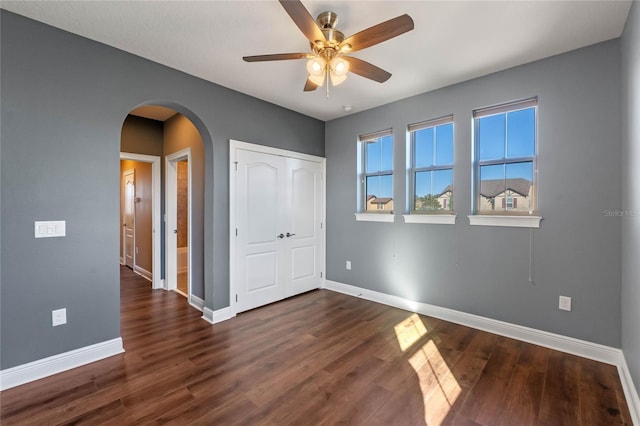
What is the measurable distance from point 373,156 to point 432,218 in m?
1.32

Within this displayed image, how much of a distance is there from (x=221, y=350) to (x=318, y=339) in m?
0.94

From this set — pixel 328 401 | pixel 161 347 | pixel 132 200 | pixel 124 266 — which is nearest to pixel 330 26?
pixel 328 401

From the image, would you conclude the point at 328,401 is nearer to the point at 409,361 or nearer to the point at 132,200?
the point at 409,361

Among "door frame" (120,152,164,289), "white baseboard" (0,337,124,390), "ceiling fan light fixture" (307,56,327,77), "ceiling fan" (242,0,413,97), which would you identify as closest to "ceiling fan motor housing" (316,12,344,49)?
"ceiling fan" (242,0,413,97)

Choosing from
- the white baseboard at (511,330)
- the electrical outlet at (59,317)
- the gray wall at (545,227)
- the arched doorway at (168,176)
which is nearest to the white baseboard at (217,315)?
the arched doorway at (168,176)

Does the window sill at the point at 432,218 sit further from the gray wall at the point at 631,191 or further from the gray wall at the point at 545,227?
the gray wall at the point at 631,191

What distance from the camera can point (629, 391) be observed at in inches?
77.0

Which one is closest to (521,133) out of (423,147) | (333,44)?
(423,147)

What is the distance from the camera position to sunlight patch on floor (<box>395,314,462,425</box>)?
73.9 inches

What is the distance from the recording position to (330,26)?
2.10m

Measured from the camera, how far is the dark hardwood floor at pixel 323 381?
5.93 ft

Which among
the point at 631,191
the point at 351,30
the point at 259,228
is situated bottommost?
the point at 259,228

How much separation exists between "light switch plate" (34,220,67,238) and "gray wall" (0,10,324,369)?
37 millimetres

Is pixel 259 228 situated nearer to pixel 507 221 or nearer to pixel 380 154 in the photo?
pixel 380 154
